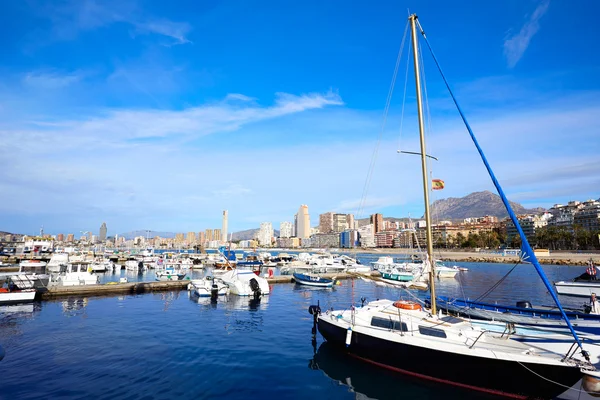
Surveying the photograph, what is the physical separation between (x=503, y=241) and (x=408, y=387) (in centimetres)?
21342

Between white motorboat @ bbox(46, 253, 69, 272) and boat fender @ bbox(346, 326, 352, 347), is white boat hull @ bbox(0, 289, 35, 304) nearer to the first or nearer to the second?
white motorboat @ bbox(46, 253, 69, 272)

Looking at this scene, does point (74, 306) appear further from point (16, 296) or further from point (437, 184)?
point (437, 184)

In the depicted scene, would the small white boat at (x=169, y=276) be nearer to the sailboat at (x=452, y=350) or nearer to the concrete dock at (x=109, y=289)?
the concrete dock at (x=109, y=289)

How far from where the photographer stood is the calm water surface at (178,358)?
14.1m

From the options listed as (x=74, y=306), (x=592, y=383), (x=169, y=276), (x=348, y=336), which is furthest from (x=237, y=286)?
(x=592, y=383)

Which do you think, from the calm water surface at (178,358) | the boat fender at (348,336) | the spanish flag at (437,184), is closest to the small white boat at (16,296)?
the calm water surface at (178,358)

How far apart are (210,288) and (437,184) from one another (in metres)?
30.1

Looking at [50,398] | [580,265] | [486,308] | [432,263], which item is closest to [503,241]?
[580,265]

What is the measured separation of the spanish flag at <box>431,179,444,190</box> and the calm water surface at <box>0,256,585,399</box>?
11.1 meters

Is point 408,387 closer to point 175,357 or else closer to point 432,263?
point 432,263

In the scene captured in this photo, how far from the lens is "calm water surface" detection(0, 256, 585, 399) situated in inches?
557

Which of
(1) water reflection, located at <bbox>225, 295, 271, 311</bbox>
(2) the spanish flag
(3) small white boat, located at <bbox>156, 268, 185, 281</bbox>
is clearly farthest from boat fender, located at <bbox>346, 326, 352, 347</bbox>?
(3) small white boat, located at <bbox>156, 268, 185, 281</bbox>

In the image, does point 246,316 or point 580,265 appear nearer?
point 246,316

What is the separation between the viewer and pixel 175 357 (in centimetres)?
1800
